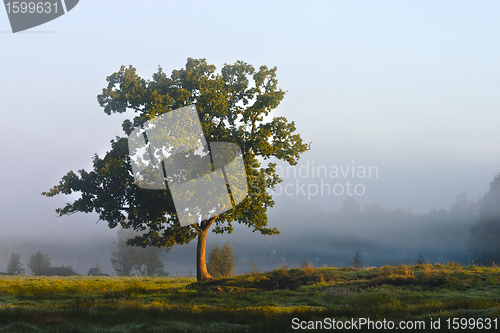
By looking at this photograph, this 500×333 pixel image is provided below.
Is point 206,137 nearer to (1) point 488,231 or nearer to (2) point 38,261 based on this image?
(1) point 488,231

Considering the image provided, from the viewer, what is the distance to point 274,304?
50.8ft

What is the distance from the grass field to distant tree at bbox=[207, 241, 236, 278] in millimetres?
31114

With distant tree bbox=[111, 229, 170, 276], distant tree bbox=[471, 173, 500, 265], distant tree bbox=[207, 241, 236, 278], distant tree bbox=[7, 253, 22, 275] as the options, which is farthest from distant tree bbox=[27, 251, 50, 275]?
distant tree bbox=[471, 173, 500, 265]

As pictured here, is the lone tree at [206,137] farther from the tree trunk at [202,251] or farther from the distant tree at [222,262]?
the distant tree at [222,262]

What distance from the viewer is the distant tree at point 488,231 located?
6800 cm

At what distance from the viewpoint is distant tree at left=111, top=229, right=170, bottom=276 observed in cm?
8906

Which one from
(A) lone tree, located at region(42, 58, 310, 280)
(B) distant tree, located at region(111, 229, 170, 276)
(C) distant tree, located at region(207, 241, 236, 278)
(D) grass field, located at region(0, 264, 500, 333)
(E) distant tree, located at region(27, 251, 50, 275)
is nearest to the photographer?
(D) grass field, located at region(0, 264, 500, 333)

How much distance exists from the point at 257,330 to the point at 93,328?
421 cm

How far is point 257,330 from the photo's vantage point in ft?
29.5

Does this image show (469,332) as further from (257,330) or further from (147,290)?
(147,290)

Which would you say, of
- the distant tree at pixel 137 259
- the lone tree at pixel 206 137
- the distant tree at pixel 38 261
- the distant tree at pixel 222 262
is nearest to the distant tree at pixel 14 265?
the distant tree at pixel 38 261

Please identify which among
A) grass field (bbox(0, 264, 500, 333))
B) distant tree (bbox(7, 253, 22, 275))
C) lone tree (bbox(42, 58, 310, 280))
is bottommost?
distant tree (bbox(7, 253, 22, 275))

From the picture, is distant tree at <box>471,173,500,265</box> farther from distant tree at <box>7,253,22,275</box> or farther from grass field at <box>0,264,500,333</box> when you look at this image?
distant tree at <box>7,253,22,275</box>

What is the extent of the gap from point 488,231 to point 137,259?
76.6 m
